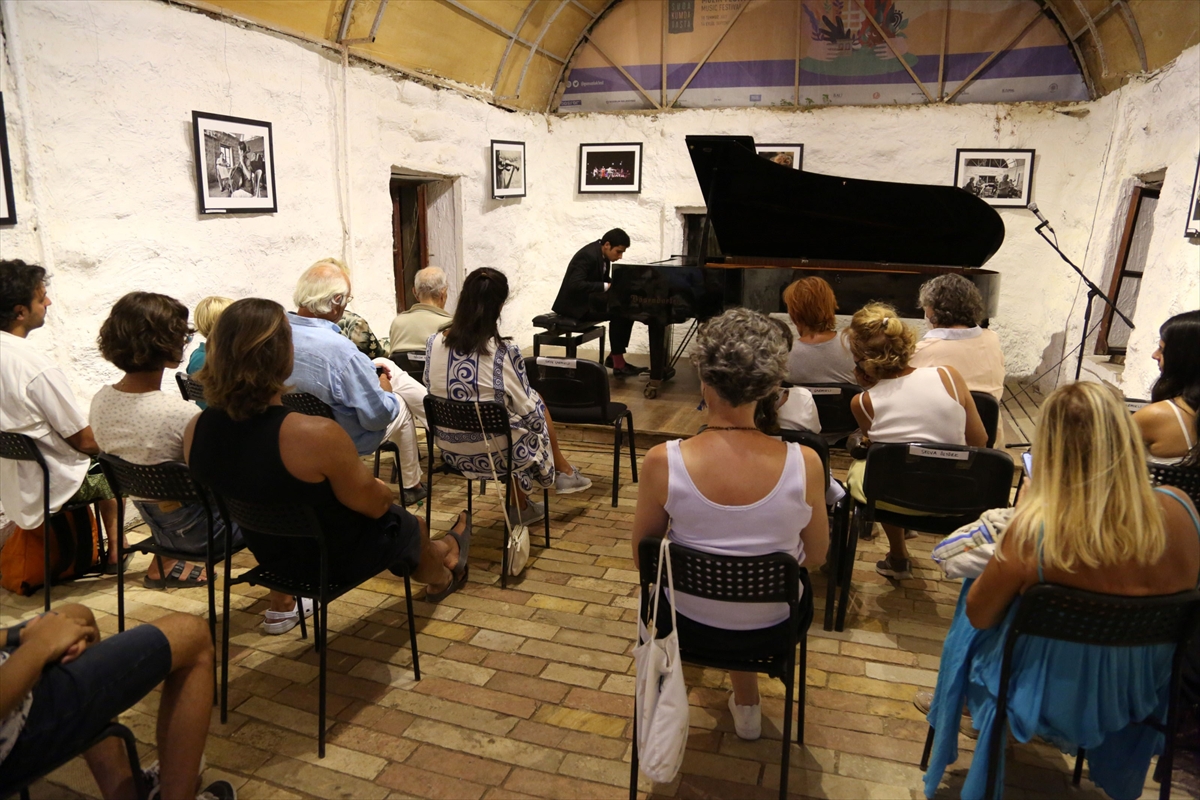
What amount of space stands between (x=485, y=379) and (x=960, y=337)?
2.06 m

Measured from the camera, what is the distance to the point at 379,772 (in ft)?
6.93

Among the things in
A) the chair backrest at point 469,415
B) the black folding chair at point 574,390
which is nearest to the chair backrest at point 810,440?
the chair backrest at point 469,415

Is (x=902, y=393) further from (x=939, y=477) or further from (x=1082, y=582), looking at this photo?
(x=1082, y=582)

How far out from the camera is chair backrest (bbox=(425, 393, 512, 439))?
3.08 meters

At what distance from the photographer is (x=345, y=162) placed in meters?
5.30

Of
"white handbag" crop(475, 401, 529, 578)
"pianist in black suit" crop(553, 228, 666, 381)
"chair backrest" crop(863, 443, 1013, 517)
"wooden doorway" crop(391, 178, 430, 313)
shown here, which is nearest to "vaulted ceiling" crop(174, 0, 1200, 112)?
"wooden doorway" crop(391, 178, 430, 313)

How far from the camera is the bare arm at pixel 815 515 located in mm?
1803

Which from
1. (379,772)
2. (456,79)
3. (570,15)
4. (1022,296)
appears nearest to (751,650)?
(379,772)

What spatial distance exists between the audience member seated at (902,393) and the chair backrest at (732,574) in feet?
3.64

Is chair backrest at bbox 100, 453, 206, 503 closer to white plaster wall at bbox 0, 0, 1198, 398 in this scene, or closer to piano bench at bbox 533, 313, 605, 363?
white plaster wall at bbox 0, 0, 1198, 398

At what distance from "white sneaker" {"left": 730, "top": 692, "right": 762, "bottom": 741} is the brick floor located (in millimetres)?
37

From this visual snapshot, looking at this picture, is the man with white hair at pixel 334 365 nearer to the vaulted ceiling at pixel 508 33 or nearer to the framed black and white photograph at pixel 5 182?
the framed black and white photograph at pixel 5 182

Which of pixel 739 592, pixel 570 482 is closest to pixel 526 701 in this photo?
pixel 739 592

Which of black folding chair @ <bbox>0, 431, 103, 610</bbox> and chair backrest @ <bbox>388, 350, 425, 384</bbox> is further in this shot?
chair backrest @ <bbox>388, 350, 425, 384</bbox>
